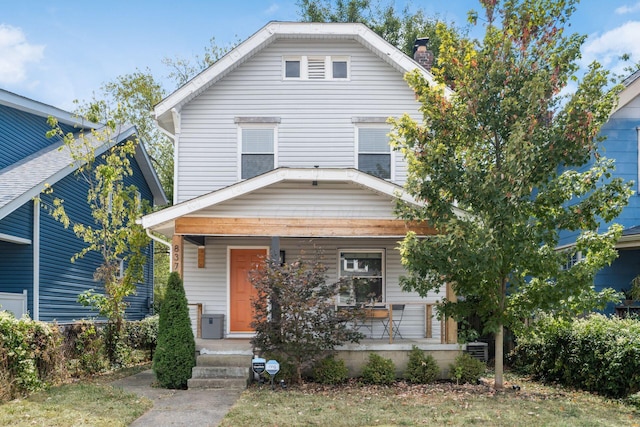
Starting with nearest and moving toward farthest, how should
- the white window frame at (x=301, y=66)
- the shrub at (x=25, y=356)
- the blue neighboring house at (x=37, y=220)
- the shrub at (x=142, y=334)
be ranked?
the shrub at (x=25, y=356) < the blue neighboring house at (x=37, y=220) < the white window frame at (x=301, y=66) < the shrub at (x=142, y=334)

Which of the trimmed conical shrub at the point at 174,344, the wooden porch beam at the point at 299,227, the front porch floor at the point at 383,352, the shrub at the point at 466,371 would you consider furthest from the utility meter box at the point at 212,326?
the shrub at the point at 466,371

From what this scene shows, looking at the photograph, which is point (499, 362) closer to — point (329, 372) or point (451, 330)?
point (451, 330)

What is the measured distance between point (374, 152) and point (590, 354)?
6.54m

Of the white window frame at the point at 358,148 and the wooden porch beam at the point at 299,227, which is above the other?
the white window frame at the point at 358,148

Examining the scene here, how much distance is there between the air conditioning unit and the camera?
592 inches

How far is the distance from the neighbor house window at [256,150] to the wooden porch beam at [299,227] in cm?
269

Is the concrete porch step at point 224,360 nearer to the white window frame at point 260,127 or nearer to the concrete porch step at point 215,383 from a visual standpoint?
the concrete porch step at point 215,383

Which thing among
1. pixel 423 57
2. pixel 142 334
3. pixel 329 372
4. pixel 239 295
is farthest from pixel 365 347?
pixel 423 57

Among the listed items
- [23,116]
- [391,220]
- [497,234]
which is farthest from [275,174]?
[23,116]

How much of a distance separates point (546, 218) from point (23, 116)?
15.1 m

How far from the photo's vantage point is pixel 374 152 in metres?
14.8

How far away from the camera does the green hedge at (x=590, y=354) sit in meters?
9.77

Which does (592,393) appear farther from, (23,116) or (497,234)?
(23,116)

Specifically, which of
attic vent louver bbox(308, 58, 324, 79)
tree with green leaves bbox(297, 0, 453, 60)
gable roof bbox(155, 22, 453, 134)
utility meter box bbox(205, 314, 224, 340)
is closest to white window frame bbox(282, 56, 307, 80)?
attic vent louver bbox(308, 58, 324, 79)
